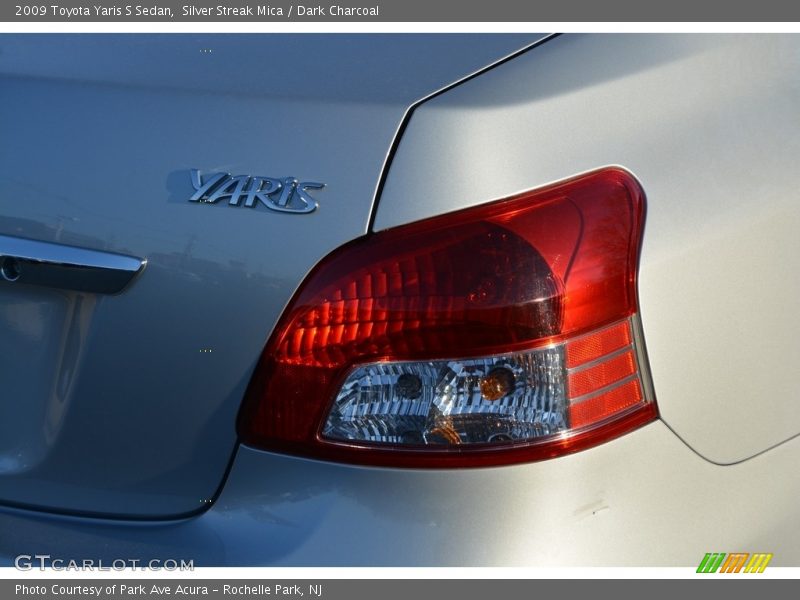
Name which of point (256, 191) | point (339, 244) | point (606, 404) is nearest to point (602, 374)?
point (606, 404)

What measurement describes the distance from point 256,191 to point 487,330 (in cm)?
43

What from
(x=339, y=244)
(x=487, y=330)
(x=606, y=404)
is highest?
(x=339, y=244)

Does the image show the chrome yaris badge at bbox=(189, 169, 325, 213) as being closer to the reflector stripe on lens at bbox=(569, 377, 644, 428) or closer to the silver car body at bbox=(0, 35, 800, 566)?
the silver car body at bbox=(0, 35, 800, 566)

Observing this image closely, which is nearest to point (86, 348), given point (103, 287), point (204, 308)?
point (103, 287)

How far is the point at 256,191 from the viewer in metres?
1.57

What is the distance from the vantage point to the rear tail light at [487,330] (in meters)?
1.50

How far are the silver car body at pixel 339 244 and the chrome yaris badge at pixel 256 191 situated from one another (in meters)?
0.02

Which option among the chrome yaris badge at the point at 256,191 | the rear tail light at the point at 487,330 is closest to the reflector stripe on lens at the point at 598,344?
the rear tail light at the point at 487,330

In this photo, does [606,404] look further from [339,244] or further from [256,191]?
[256,191]

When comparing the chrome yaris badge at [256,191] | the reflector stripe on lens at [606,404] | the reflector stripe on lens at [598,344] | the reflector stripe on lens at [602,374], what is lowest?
the reflector stripe on lens at [606,404]

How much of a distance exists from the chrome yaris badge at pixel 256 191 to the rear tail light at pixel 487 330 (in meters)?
0.11

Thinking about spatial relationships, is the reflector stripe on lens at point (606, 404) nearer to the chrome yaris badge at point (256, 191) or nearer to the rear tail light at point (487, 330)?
the rear tail light at point (487, 330)

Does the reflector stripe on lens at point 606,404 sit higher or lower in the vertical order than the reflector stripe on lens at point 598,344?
lower

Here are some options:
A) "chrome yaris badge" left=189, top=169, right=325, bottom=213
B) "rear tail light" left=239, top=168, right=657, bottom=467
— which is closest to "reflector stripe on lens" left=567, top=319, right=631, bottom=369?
"rear tail light" left=239, top=168, right=657, bottom=467
